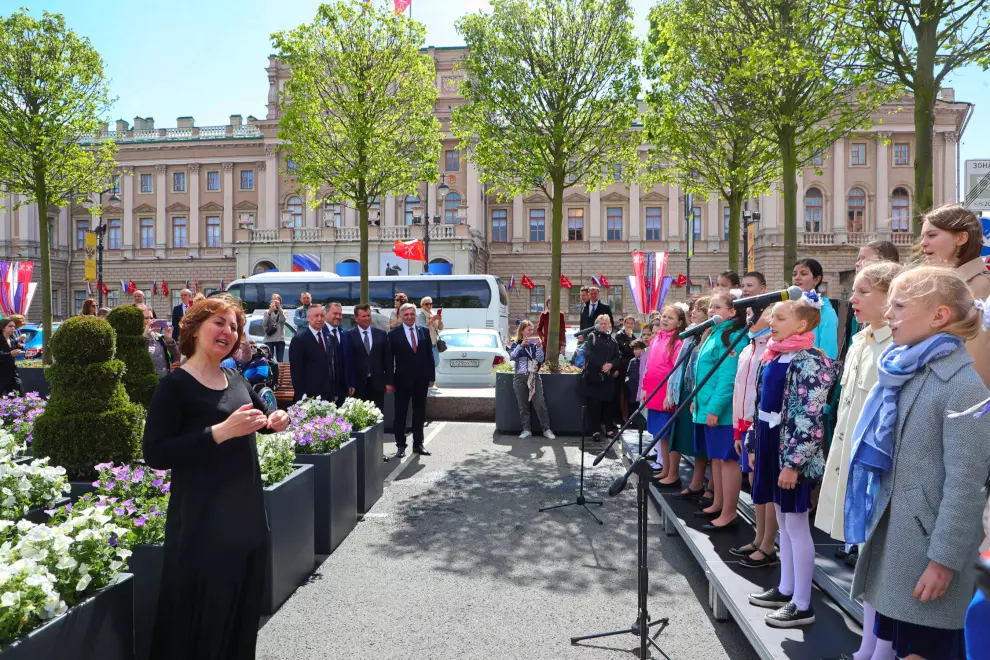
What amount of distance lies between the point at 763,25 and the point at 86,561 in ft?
39.9

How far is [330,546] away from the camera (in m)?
5.44

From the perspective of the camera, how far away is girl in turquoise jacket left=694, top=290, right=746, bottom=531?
5.10m

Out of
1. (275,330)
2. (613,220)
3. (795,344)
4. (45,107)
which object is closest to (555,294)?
(275,330)

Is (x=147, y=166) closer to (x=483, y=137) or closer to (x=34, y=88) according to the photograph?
(x=34, y=88)

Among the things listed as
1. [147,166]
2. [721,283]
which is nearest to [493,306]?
[721,283]

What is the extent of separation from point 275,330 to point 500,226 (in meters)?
38.8

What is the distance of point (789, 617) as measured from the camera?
3.54 metres

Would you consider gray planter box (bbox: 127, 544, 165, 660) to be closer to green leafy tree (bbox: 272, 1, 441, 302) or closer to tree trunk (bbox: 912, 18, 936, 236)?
tree trunk (bbox: 912, 18, 936, 236)

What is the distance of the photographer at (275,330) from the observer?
15.0m

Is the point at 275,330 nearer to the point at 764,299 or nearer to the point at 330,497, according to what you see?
the point at 330,497

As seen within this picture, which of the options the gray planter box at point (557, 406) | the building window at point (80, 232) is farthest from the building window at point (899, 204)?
the building window at point (80, 232)

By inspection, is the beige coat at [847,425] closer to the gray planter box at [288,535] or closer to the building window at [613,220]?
the gray planter box at [288,535]

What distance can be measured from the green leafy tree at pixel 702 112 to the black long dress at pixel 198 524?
11.1 m

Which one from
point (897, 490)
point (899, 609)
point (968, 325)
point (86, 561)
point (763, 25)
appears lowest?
point (899, 609)
